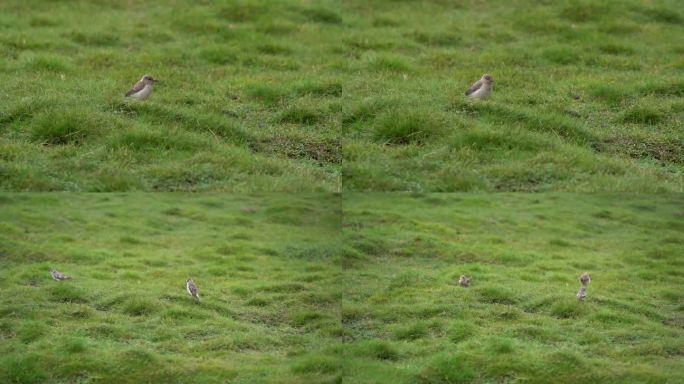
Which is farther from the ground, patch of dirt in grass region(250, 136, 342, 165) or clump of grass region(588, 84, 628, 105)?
clump of grass region(588, 84, 628, 105)

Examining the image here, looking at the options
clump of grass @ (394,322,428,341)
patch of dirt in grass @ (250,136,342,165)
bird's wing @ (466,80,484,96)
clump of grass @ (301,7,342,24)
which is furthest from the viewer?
clump of grass @ (301,7,342,24)

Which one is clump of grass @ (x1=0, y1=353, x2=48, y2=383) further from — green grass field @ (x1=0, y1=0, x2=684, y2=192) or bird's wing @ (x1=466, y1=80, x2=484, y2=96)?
bird's wing @ (x1=466, y1=80, x2=484, y2=96)

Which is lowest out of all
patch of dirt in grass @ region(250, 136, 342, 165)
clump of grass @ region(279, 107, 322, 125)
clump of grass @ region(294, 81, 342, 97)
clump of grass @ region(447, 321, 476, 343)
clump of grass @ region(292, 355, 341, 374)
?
clump of grass @ region(292, 355, 341, 374)

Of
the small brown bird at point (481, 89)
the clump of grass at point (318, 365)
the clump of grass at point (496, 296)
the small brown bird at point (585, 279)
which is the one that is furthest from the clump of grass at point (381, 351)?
the small brown bird at point (481, 89)

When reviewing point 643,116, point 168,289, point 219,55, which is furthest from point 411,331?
point 219,55

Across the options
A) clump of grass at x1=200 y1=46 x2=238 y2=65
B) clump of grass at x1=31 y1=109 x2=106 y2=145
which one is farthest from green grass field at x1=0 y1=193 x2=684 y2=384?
clump of grass at x1=200 y1=46 x2=238 y2=65

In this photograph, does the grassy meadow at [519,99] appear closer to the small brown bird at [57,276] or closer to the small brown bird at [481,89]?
the small brown bird at [481,89]

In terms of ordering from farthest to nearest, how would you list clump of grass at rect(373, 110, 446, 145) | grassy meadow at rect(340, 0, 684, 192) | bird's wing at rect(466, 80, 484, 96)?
bird's wing at rect(466, 80, 484, 96) < clump of grass at rect(373, 110, 446, 145) < grassy meadow at rect(340, 0, 684, 192)

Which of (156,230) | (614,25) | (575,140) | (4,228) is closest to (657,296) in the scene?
(575,140)
